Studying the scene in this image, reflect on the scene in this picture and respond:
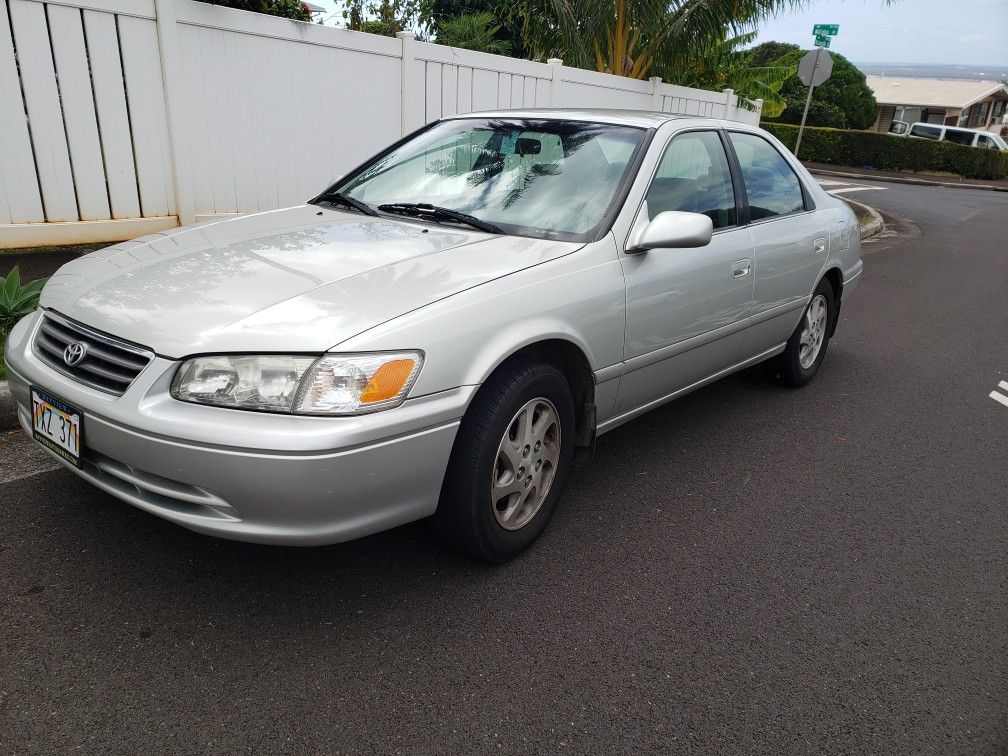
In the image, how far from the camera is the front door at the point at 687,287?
3338 mm

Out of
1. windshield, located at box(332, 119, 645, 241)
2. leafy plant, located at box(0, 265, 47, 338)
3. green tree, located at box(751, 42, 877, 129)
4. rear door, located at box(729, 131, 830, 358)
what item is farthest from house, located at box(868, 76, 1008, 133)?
leafy plant, located at box(0, 265, 47, 338)

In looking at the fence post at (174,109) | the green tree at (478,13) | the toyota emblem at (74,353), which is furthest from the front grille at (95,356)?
the green tree at (478,13)

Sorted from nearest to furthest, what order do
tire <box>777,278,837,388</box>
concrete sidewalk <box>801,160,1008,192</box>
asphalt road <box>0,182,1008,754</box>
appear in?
asphalt road <box>0,182,1008,754</box>
tire <box>777,278,837,388</box>
concrete sidewalk <box>801,160,1008,192</box>

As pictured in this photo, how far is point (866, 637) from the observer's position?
8.79ft

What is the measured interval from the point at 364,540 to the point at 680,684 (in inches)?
50.4

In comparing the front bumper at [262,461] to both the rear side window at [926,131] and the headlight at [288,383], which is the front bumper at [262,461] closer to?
the headlight at [288,383]

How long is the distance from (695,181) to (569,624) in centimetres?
223

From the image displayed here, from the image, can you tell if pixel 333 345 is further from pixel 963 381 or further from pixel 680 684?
pixel 963 381

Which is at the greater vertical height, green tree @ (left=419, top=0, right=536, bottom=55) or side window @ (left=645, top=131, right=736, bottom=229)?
green tree @ (left=419, top=0, right=536, bottom=55)

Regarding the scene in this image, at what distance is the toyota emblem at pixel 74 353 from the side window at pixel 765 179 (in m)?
3.16

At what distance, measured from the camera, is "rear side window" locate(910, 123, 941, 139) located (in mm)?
37459

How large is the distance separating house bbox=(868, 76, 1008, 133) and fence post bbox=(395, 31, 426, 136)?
48459 mm

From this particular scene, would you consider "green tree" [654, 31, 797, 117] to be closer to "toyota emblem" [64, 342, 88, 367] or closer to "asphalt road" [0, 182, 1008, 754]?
"asphalt road" [0, 182, 1008, 754]

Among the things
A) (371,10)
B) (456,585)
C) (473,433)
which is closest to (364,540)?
(456,585)
